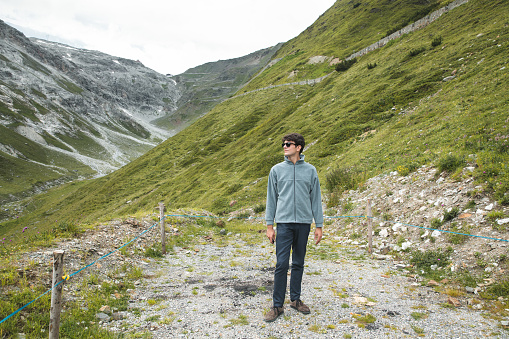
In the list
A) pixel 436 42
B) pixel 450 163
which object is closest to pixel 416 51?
pixel 436 42

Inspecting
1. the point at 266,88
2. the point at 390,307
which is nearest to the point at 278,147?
the point at 390,307

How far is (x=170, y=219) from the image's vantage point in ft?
49.0

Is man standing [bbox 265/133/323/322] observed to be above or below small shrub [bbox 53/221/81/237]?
above

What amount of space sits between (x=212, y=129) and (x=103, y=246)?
6161 cm

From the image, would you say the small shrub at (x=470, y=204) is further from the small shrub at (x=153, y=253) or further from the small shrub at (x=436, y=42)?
the small shrub at (x=436, y=42)

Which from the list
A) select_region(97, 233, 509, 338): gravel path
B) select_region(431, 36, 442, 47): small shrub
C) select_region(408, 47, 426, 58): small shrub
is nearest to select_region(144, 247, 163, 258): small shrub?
select_region(97, 233, 509, 338): gravel path

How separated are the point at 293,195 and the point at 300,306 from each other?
261 centimetres

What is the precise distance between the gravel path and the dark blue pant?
0.52 metres

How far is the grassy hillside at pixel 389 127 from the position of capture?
42.9ft

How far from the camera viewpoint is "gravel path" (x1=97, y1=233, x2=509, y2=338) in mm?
5160

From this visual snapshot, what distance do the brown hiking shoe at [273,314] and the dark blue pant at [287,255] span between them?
0.33 ft

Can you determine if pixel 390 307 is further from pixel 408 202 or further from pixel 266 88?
pixel 266 88

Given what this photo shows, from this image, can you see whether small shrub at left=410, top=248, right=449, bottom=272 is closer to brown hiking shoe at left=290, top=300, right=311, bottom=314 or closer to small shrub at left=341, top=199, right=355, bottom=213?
brown hiking shoe at left=290, top=300, right=311, bottom=314

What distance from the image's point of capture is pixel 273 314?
18.3 feet
